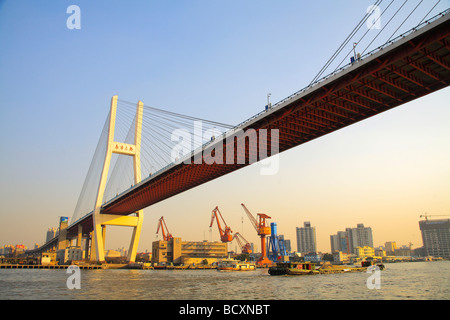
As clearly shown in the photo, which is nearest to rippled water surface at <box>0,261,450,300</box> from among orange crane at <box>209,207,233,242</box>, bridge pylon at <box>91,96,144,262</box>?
bridge pylon at <box>91,96,144,262</box>

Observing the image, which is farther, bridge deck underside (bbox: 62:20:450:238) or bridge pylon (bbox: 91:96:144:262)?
bridge pylon (bbox: 91:96:144:262)

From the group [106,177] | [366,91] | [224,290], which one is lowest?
[224,290]

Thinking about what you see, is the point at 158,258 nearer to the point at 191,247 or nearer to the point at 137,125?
the point at 191,247

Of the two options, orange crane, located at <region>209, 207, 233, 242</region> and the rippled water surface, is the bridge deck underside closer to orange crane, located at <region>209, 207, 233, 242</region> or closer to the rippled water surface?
the rippled water surface

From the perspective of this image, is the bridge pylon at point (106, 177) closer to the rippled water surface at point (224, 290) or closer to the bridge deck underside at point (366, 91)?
the rippled water surface at point (224, 290)

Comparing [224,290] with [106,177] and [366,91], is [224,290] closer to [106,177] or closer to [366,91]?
[366,91]

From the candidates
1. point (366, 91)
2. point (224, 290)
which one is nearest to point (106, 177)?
point (224, 290)

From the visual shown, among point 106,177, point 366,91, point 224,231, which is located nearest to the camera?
point 366,91

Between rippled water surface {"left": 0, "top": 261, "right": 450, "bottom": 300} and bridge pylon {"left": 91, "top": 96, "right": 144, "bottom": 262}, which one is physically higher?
bridge pylon {"left": 91, "top": 96, "right": 144, "bottom": 262}

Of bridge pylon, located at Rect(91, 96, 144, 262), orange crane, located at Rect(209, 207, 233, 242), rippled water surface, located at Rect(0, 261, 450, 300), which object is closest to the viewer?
rippled water surface, located at Rect(0, 261, 450, 300)
